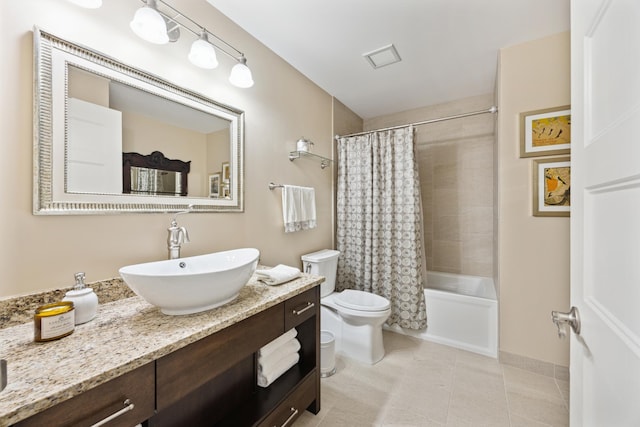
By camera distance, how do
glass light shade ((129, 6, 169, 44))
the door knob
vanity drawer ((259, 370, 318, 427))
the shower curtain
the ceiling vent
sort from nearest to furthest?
the door knob → glass light shade ((129, 6, 169, 44)) → vanity drawer ((259, 370, 318, 427)) → the ceiling vent → the shower curtain

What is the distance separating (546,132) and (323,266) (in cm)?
191

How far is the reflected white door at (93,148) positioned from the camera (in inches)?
39.1

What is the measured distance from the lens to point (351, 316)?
77.2 inches

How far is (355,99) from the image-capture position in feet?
9.01

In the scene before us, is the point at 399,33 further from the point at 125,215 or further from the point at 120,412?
the point at 120,412

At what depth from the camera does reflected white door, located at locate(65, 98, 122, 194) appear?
0.99 meters

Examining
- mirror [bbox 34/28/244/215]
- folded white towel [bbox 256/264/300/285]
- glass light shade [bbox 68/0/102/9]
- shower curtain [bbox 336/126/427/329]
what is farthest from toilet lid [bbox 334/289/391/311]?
glass light shade [bbox 68/0/102/9]

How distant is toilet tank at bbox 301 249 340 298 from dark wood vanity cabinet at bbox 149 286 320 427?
2.31ft

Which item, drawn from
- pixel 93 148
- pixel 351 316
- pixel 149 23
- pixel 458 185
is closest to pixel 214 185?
pixel 93 148

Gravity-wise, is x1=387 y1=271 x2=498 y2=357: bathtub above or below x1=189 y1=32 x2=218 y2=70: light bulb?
below

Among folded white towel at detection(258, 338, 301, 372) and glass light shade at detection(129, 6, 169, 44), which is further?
folded white towel at detection(258, 338, 301, 372)
